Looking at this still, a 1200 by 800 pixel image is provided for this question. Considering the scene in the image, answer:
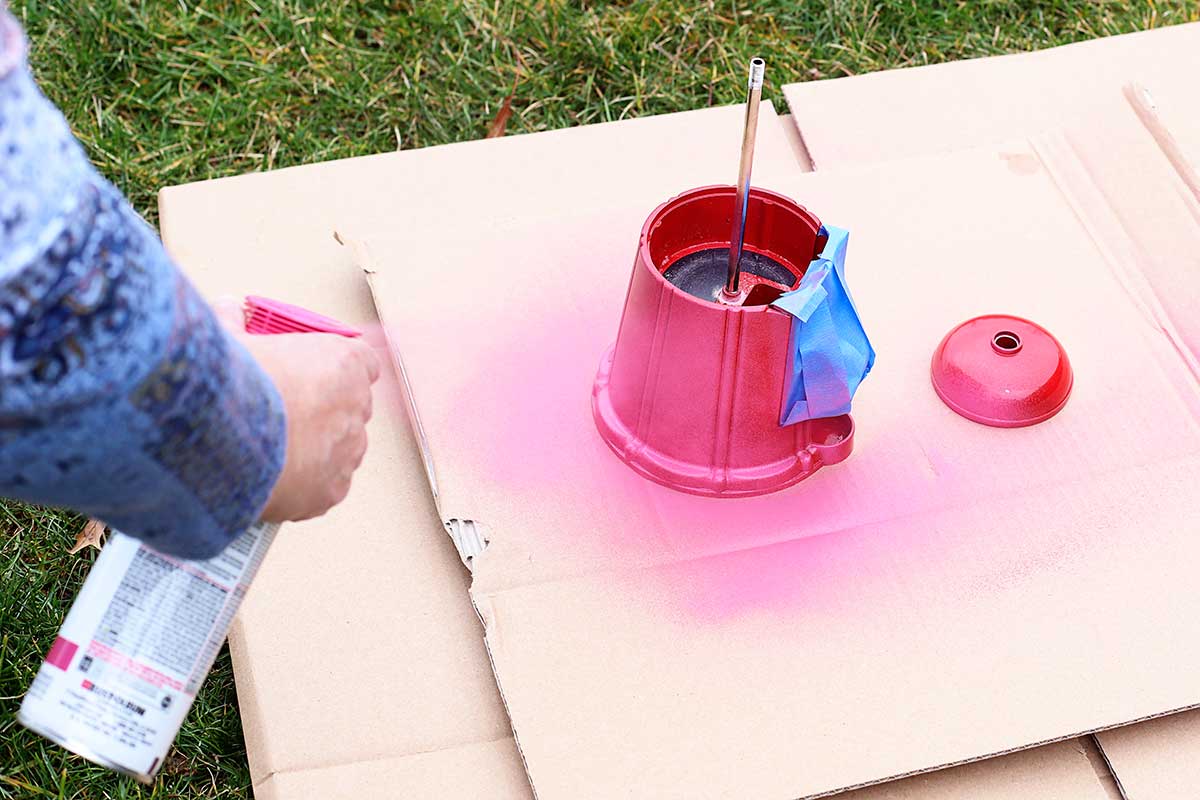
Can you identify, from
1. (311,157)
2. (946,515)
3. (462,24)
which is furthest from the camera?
(462,24)

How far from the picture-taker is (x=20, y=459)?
2.14 feet

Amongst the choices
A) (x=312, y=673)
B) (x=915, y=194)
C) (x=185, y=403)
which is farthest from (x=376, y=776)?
(x=915, y=194)

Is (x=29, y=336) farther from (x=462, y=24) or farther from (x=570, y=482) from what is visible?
(x=462, y=24)

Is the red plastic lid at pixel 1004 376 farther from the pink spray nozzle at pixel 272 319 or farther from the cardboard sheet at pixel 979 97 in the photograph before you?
the pink spray nozzle at pixel 272 319

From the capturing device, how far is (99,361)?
639 mm

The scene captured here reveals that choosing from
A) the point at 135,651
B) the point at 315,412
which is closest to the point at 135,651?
the point at 135,651

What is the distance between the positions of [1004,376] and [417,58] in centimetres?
96

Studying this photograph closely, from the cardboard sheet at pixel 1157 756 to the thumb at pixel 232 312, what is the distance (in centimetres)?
77

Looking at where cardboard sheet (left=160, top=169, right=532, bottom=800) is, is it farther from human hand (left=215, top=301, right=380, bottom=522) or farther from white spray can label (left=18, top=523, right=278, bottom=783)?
human hand (left=215, top=301, right=380, bottom=522)

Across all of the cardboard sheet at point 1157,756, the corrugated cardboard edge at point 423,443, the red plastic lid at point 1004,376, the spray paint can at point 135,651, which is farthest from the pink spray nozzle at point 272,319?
the cardboard sheet at point 1157,756

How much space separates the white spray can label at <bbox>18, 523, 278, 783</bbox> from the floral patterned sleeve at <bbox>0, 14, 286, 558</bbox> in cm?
18

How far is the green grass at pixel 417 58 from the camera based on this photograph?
1.73 meters

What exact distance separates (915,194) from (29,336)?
Result: 1072mm

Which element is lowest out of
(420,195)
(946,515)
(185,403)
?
(946,515)
